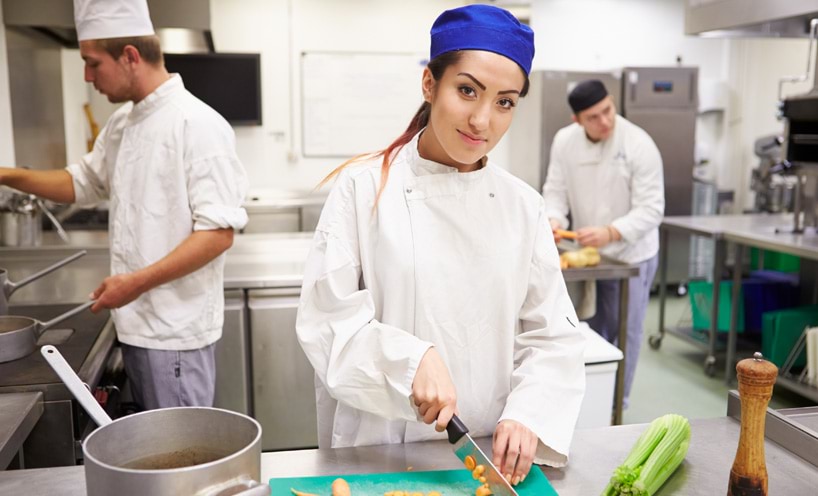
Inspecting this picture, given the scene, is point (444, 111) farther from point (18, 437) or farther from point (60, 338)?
point (60, 338)

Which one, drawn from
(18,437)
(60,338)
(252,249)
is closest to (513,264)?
(18,437)

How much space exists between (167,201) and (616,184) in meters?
2.23

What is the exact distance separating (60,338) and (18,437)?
0.64 metres

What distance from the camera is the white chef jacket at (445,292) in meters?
1.13

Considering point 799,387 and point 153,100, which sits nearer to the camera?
point 153,100

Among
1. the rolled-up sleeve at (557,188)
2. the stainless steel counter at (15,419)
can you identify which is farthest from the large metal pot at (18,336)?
the rolled-up sleeve at (557,188)

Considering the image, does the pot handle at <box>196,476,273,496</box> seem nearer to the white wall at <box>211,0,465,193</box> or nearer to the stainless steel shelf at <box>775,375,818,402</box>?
the stainless steel shelf at <box>775,375,818,402</box>

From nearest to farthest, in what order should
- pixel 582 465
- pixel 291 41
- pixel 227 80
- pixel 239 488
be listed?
pixel 239 488
pixel 582 465
pixel 227 80
pixel 291 41

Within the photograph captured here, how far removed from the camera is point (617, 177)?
333 centimetres

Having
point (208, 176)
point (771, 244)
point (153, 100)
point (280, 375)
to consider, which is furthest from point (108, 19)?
point (771, 244)

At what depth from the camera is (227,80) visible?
5.23 m

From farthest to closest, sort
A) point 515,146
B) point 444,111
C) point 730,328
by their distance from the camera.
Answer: point 515,146 < point 730,328 < point 444,111

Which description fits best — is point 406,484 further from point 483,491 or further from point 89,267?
point 89,267

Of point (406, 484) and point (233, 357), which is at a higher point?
point (406, 484)
